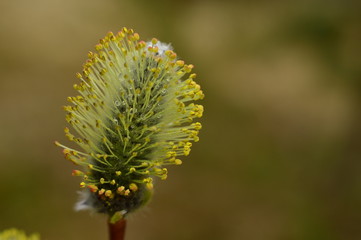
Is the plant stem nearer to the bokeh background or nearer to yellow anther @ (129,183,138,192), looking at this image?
yellow anther @ (129,183,138,192)

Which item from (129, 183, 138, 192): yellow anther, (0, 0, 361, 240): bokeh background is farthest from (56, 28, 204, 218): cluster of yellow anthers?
(0, 0, 361, 240): bokeh background

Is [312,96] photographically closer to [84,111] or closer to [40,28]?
[40,28]

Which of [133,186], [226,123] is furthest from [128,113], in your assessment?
[226,123]

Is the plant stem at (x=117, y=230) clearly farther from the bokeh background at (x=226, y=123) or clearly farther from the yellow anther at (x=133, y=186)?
the bokeh background at (x=226, y=123)

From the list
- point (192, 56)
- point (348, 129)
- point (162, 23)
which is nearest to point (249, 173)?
point (348, 129)

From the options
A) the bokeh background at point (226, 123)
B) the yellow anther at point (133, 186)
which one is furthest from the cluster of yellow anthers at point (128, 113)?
the bokeh background at point (226, 123)

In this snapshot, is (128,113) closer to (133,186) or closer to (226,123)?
(133,186)
